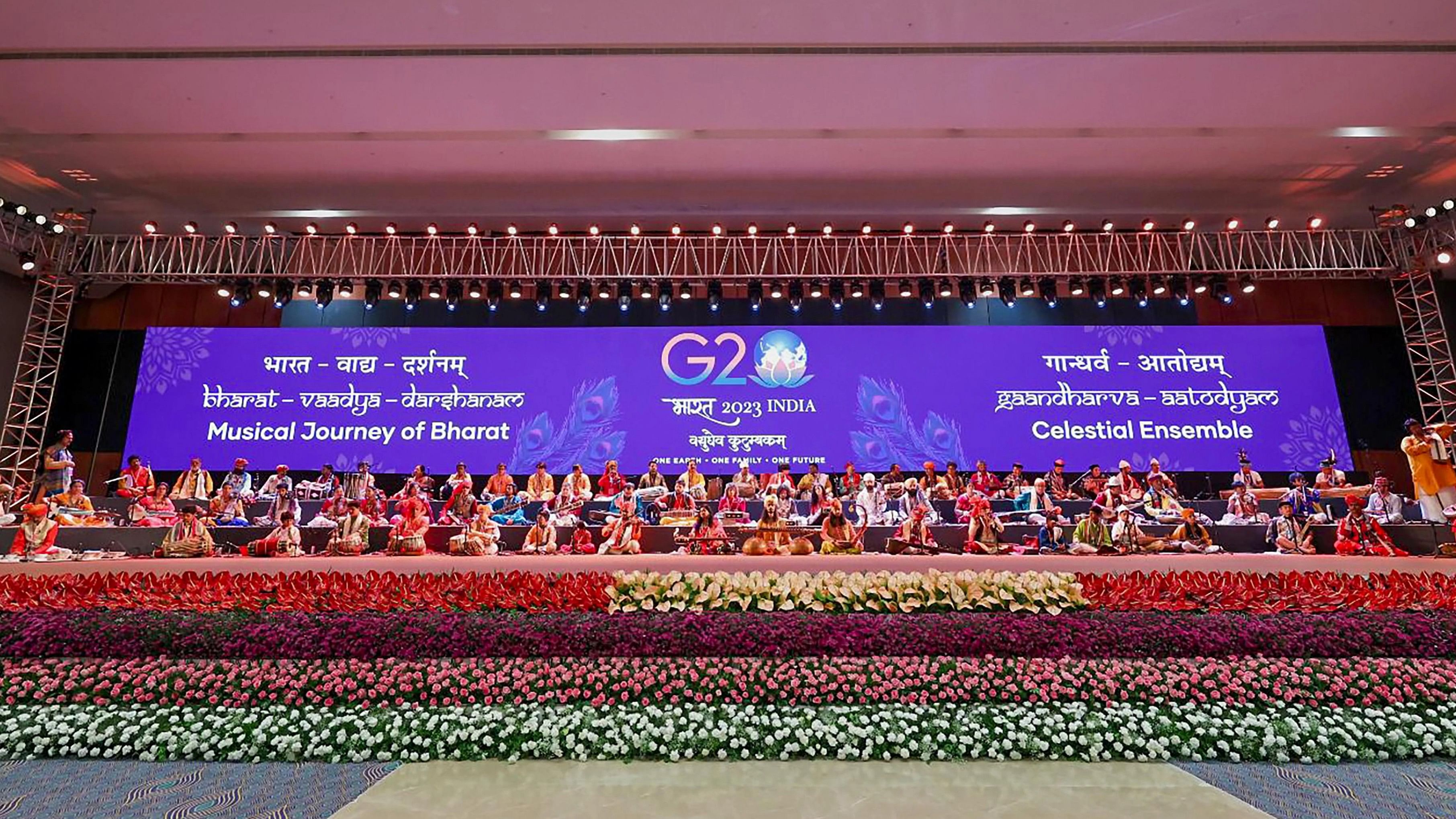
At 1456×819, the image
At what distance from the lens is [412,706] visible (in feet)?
12.5

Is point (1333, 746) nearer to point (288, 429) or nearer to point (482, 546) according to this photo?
point (482, 546)

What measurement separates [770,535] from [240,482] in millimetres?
7358

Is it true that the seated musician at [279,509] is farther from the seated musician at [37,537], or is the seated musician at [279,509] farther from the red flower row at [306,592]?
the red flower row at [306,592]

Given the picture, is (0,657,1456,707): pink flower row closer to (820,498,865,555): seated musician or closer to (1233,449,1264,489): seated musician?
(820,498,865,555): seated musician

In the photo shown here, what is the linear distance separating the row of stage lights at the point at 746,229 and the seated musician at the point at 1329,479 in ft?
10.8

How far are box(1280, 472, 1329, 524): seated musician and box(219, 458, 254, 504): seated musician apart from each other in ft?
41.9

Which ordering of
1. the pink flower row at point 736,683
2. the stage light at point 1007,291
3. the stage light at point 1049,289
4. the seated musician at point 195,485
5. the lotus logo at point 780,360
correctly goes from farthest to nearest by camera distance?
1. the lotus logo at point 780,360
2. the stage light at point 1007,291
3. the stage light at point 1049,289
4. the seated musician at point 195,485
5. the pink flower row at point 736,683

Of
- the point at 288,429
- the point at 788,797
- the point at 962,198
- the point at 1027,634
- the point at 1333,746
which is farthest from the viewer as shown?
the point at 288,429

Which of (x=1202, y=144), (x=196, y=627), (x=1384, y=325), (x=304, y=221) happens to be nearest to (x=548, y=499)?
(x=196, y=627)

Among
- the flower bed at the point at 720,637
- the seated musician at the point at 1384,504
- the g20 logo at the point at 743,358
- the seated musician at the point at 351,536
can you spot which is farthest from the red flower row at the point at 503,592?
the g20 logo at the point at 743,358

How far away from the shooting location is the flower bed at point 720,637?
13.9ft

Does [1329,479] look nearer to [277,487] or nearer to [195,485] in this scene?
[277,487]

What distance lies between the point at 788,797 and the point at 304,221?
10.9m

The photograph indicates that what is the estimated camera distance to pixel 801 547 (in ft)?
23.4
